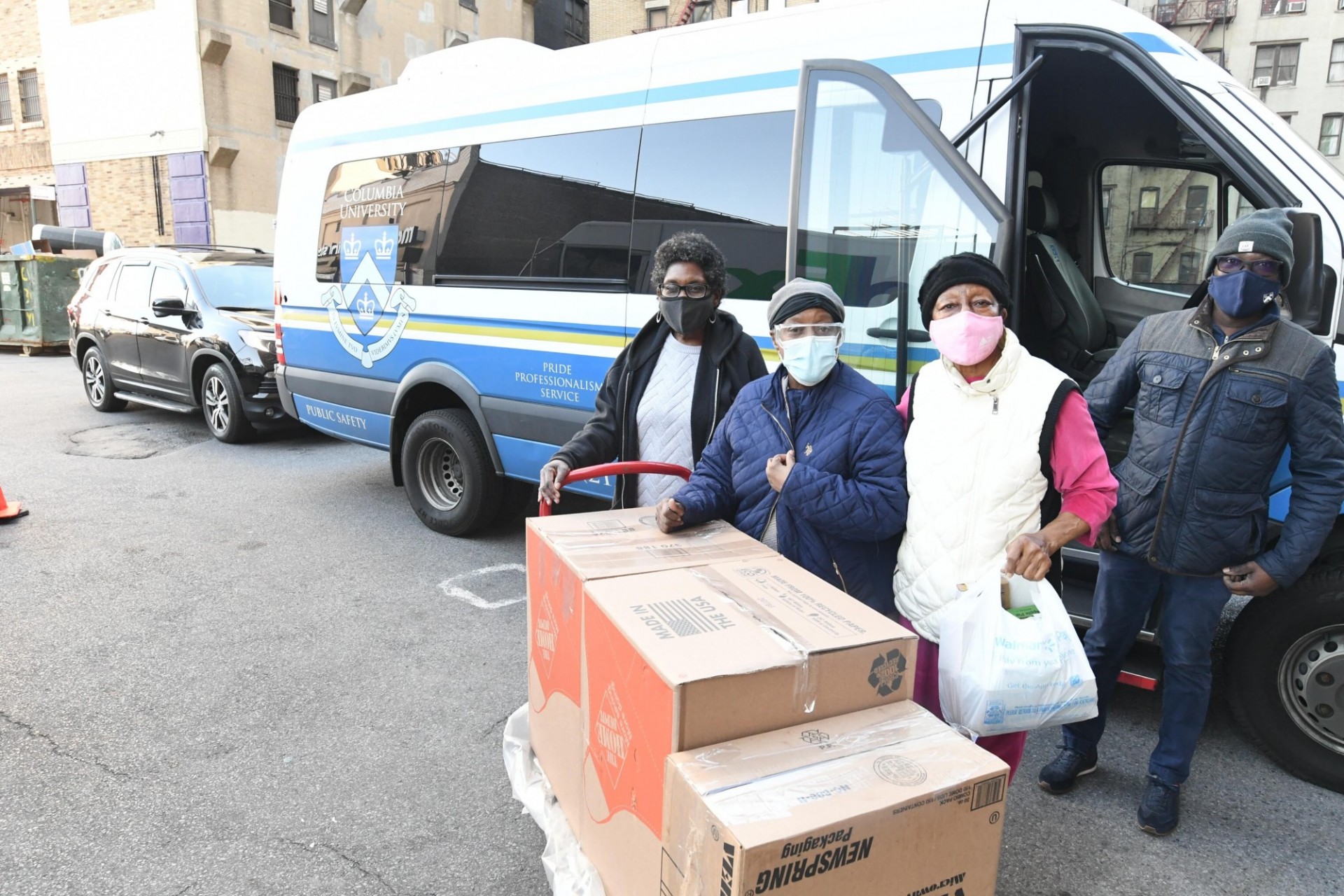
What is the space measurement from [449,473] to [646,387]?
2985 mm

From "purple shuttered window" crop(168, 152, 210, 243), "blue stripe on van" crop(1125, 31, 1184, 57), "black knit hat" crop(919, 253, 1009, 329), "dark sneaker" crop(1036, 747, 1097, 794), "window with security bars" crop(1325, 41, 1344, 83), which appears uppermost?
"window with security bars" crop(1325, 41, 1344, 83)

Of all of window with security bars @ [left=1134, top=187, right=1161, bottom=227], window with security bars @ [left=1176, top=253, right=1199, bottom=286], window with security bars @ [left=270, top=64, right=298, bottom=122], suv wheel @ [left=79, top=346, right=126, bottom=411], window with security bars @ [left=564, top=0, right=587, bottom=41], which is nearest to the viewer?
window with security bars @ [left=1134, top=187, right=1161, bottom=227]

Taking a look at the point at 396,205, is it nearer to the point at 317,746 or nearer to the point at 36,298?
the point at 317,746

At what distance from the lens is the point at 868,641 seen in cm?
150

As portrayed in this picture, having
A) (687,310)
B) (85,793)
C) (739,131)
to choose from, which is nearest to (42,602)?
(85,793)

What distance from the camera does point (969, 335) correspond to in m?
2.04

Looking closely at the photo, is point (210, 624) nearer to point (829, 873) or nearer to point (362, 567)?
point (362, 567)

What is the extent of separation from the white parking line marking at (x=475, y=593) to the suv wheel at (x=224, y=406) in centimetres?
438

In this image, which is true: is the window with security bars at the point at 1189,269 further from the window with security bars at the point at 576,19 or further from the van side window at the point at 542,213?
the window with security bars at the point at 576,19

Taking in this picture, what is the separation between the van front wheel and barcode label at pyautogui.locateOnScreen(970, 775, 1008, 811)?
13.2 feet

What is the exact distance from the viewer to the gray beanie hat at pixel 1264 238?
2262 mm

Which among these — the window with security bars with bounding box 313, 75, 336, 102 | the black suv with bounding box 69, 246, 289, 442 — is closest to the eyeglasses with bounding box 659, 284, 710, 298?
the black suv with bounding box 69, 246, 289, 442

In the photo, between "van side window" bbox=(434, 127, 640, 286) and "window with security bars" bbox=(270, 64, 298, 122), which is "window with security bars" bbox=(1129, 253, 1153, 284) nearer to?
"van side window" bbox=(434, 127, 640, 286)

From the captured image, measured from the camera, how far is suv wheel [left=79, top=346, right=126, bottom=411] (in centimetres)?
948
